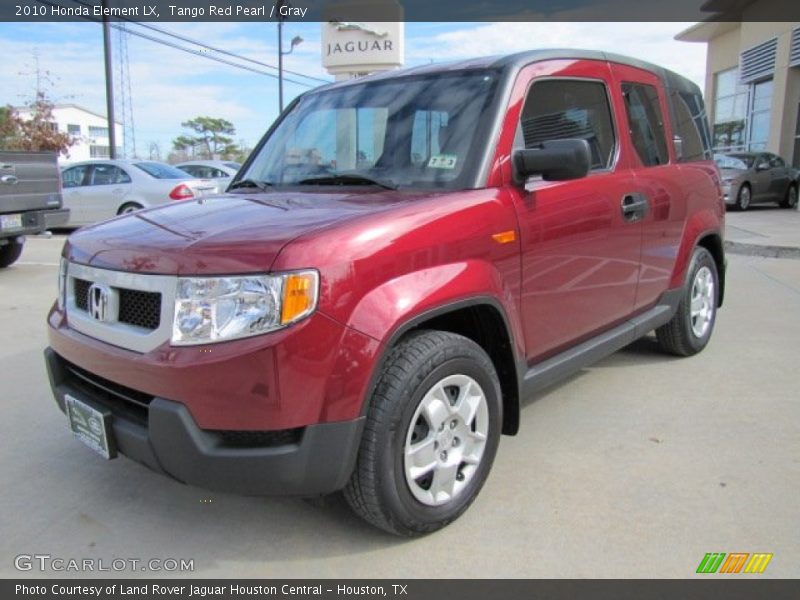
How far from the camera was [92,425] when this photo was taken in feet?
8.41

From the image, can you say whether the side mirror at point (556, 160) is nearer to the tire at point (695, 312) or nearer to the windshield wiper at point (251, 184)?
the windshield wiper at point (251, 184)

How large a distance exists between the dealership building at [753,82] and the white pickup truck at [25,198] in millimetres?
20491

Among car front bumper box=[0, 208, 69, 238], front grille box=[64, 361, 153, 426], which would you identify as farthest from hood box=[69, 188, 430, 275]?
car front bumper box=[0, 208, 69, 238]

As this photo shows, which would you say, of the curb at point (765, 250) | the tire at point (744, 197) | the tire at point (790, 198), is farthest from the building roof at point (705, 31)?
the curb at point (765, 250)

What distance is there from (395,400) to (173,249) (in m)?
0.95

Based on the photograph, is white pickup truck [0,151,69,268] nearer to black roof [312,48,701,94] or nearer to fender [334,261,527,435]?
black roof [312,48,701,94]

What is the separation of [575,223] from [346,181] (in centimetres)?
113

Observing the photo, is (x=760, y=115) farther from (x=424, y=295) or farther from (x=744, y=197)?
(x=424, y=295)

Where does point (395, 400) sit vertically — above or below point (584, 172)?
below

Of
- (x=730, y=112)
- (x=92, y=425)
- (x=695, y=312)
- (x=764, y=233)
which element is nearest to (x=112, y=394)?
(x=92, y=425)

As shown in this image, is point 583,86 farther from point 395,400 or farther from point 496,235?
point 395,400

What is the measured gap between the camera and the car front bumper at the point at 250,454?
221 cm

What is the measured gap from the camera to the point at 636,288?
394 cm
